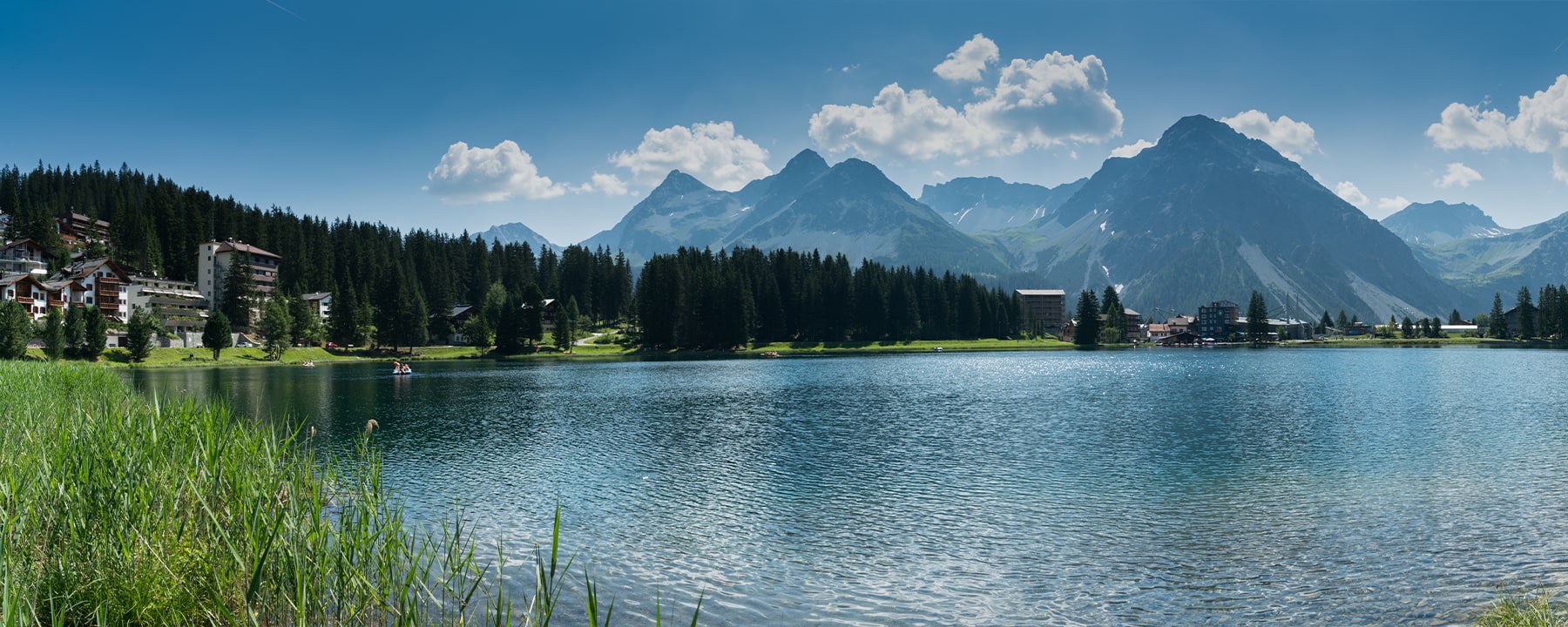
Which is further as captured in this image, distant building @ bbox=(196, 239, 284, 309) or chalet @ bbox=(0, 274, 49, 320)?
distant building @ bbox=(196, 239, 284, 309)

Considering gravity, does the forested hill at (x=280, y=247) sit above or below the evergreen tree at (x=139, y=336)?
above

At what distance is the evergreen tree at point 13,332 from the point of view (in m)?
95.4

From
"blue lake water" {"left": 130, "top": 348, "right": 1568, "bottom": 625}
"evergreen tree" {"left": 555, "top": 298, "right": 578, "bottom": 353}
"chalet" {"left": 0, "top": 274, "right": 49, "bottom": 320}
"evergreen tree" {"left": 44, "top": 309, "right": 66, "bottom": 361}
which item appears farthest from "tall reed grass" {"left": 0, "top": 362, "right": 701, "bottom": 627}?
"evergreen tree" {"left": 555, "top": 298, "right": 578, "bottom": 353}

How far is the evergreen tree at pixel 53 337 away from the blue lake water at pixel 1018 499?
226 ft

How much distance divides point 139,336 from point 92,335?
5785 mm

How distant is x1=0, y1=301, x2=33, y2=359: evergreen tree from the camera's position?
9544cm

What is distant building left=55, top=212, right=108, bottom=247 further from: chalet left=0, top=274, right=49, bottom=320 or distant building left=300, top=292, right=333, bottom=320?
chalet left=0, top=274, right=49, bottom=320

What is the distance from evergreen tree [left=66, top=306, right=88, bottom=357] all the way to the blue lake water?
73512 millimetres

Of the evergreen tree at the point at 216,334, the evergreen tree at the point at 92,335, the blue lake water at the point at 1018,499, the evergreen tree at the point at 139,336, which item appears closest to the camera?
the blue lake water at the point at 1018,499

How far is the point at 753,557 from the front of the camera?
1877 cm

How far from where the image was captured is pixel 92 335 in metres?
107

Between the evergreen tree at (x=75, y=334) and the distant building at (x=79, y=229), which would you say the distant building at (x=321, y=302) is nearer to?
the distant building at (x=79, y=229)

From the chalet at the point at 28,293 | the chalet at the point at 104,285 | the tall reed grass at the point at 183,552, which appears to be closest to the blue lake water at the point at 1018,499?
the tall reed grass at the point at 183,552

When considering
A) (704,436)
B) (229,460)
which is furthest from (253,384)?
(229,460)
